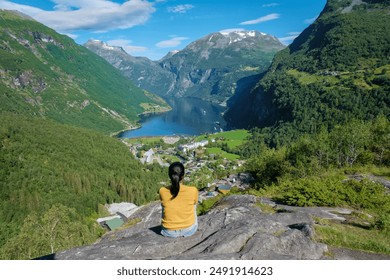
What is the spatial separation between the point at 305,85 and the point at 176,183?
203472mm

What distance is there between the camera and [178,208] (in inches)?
377

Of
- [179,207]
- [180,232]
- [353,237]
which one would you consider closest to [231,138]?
[353,237]

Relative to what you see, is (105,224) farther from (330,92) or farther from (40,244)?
(330,92)

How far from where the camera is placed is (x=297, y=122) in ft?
563

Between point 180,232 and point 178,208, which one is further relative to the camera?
point 180,232

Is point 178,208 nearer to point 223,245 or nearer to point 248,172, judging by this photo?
point 223,245

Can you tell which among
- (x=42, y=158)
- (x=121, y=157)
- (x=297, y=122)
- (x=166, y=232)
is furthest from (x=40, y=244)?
(x=297, y=122)

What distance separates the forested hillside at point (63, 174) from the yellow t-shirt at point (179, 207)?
44208 mm

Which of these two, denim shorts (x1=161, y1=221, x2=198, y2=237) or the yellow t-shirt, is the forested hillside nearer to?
denim shorts (x1=161, y1=221, x2=198, y2=237)

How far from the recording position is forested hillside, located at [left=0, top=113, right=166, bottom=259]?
8772cm

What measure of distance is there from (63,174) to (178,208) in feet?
374

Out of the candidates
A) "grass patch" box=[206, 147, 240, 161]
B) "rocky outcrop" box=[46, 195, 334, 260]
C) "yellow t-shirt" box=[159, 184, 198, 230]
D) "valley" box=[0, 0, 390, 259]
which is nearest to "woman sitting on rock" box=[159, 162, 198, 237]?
"yellow t-shirt" box=[159, 184, 198, 230]

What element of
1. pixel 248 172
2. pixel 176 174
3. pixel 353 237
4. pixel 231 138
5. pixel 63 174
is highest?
pixel 176 174

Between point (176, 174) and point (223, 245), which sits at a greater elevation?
point (176, 174)
